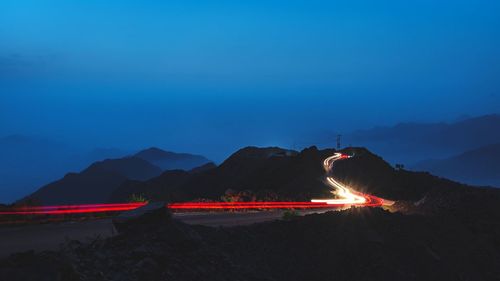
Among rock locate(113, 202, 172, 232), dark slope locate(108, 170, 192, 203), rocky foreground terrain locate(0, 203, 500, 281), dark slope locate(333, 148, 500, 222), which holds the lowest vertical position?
rocky foreground terrain locate(0, 203, 500, 281)

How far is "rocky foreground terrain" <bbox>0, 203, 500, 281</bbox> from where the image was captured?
8.99 meters

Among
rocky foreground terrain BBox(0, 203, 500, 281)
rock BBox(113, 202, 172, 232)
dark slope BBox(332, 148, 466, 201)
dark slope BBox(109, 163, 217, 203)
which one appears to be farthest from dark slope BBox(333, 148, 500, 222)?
dark slope BBox(109, 163, 217, 203)

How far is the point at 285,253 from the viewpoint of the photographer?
1188 cm

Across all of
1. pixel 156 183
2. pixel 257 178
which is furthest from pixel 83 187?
pixel 257 178

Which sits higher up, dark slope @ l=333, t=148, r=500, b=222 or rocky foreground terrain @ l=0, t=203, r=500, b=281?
dark slope @ l=333, t=148, r=500, b=222

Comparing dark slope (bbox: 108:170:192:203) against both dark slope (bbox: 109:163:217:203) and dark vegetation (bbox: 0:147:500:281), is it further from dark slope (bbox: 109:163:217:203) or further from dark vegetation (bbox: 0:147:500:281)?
dark vegetation (bbox: 0:147:500:281)

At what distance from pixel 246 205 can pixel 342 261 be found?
1440 cm

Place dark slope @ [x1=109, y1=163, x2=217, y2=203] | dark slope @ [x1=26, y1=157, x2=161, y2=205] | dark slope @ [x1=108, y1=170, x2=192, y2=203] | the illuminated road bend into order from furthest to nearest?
dark slope @ [x1=26, y1=157, x2=161, y2=205] < dark slope @ [x1=108, y1=170, x2=192, y2=203] < dark slope @ [x1=109, y1=163, x2=217, y2=203] < the illuminated road bend

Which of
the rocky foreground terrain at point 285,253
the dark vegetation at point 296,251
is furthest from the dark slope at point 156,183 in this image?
the rocky foreground terrain at point 285,253

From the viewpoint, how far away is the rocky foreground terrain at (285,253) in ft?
29.5

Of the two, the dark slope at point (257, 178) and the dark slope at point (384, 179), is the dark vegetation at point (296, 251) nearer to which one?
the dark slope at point (257, 178)

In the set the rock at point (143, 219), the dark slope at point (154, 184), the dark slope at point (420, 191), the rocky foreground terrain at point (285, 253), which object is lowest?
the rocky foreground terrain at point (285, 253)

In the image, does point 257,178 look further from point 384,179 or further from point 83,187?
point 83,187

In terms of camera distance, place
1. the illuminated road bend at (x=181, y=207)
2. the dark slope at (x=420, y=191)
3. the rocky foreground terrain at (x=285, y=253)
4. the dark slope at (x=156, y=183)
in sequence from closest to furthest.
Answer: the rocky foreground terrain at (x=285, y=253) → the illuminated road bend at (x=181, y=207) → the dark slope at (x=420, y=191) → the dark slope at (x=156, y=183)
